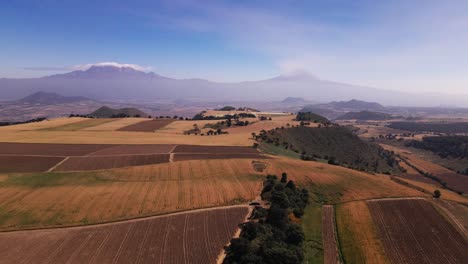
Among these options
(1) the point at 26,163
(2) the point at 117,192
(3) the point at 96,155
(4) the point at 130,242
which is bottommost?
(4) the point at 130,242

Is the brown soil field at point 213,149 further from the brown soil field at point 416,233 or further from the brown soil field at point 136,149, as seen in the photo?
the brown soil field at point 416,233

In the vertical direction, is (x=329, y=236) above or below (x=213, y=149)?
below

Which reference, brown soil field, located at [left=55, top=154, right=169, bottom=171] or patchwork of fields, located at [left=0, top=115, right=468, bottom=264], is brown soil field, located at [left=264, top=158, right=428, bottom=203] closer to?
patchwork of fields, located at [left=0, top=115, right=468, bottom=264]

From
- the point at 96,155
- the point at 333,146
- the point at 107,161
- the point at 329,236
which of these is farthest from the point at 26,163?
the point at 333,146

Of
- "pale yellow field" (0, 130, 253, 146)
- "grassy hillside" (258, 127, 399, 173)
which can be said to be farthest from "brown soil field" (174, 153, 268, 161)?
"grassy hillside" (258, 127, 399, 173)

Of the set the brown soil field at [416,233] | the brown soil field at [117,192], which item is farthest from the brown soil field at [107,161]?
the brown soil field at [416,233]

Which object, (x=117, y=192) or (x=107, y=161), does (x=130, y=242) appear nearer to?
(x=117, y=192)
